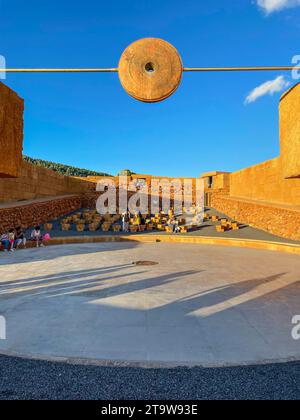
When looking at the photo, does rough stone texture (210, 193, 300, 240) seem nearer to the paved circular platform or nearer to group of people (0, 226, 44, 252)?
the paved circular platform

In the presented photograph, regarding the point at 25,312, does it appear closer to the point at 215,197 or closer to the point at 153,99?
→ the point at 153,99

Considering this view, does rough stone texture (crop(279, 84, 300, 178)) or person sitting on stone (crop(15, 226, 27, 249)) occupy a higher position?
rough stone texture (crop(279, 84, 300, 178))

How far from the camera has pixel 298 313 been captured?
15.5 feet

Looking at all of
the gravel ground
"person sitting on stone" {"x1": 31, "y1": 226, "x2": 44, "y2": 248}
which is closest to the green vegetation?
"person sitting on stone" {"x1": 31, "y1": 226, "x2": 44, "y2": 248}

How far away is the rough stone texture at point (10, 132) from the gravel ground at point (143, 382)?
425 centimetres

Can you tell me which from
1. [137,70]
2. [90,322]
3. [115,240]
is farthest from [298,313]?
[115,240]

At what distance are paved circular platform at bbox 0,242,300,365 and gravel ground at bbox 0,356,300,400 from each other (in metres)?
0.18

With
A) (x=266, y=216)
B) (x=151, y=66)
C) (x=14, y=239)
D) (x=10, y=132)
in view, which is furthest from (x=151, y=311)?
(x=266, y=216)

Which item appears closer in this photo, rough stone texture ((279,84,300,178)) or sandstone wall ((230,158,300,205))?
rough stone texture ((279,84,300,178))

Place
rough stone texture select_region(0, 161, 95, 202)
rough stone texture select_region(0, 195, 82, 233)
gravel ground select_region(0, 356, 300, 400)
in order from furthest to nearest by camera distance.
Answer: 1. rough stone texture select_region(0, 161, 95, 202)
2. rough stone texture select_region(0, 195, 82, 233)
3. gravel ground select_region(0, 356, 300, 400)

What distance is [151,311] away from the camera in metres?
4.77

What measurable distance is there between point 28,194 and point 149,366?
62.9ft

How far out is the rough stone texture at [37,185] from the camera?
17594mm

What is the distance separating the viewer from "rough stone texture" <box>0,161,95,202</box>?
17594 mm
